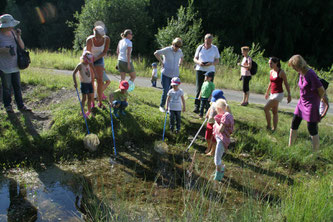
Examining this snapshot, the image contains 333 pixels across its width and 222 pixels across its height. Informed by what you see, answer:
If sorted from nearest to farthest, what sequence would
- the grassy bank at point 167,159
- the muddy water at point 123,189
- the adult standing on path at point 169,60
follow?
the muddy water at point 123,189 → the grassy bank at point 167,159 → the adult standing on path at point 169,60

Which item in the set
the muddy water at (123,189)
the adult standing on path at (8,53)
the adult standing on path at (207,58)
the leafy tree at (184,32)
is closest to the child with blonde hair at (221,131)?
the muddy water at (123,189)

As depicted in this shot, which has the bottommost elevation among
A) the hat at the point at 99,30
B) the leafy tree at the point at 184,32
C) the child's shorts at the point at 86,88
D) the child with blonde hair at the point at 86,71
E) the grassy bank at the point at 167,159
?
the grassy bank at the point at 167,159

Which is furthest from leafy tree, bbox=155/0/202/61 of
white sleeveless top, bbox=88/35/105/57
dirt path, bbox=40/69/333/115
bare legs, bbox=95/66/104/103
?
white sleeveless top, bbox=88/35/105/57

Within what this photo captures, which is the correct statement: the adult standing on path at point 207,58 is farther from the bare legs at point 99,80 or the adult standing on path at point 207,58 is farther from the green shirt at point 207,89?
the bare legs at point 99,80

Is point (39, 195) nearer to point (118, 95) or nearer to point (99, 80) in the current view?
point (118, 95)

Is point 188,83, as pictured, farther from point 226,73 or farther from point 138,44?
point 138,44

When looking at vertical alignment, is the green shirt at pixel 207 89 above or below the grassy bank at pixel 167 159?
above

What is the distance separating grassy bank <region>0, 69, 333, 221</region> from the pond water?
11.2 inches

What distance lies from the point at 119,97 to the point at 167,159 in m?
1.77

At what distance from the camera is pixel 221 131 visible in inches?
189

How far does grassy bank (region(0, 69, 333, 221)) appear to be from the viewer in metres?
4.08

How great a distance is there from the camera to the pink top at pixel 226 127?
185 inches

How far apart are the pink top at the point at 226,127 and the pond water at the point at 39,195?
7.84 ft

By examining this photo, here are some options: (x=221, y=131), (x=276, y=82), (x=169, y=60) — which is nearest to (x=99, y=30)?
(x=169, y=60)
